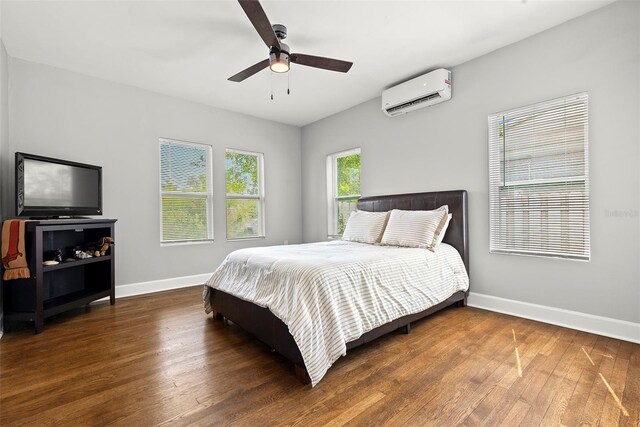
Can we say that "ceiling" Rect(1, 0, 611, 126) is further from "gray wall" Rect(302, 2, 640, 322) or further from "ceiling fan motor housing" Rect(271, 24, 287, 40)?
"gray wall" Rect(302, 2, 640, 322)

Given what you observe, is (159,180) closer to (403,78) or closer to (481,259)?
(403,78)

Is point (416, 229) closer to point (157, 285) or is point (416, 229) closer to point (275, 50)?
point (275, 50)

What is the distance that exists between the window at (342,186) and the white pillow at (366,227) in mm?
962

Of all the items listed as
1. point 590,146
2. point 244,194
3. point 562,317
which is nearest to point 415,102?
point 590,146

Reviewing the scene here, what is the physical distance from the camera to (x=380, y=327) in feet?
7.39

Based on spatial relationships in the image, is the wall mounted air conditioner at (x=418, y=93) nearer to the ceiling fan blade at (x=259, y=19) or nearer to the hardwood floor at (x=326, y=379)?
the ceiling fan blade at (x=259, y=19)

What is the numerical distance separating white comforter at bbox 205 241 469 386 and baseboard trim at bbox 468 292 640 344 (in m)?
0.58

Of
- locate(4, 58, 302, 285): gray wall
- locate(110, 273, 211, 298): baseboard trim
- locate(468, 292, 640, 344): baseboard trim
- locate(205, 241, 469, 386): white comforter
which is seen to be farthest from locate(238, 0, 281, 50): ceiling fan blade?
locate(110, 273, 211, 298): baseboard trim

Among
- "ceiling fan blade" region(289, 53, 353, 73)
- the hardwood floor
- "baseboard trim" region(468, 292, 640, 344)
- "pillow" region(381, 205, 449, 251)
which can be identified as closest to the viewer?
the hardwood floor

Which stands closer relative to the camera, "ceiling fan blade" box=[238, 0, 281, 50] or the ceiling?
"ceiling fan blade" box=[238, 0, 281, 50]

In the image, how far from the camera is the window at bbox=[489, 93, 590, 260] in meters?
2.59

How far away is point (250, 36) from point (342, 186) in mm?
2771

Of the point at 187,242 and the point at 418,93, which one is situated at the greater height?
the point at 418,93

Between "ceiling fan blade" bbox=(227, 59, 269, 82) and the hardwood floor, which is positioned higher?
"ceiling fan blade" bbox=(227, 59, 269, 82)
